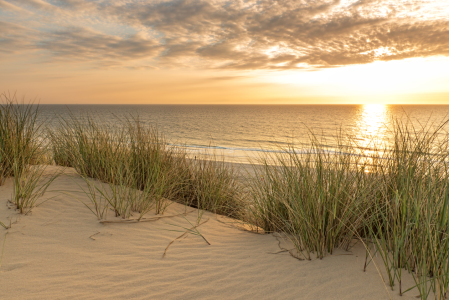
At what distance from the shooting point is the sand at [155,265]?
2.27 meters

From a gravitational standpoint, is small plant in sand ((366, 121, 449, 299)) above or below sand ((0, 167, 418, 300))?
above

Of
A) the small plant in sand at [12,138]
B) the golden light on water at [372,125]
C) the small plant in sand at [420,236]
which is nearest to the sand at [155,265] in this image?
the small plant in sand at [420,236]

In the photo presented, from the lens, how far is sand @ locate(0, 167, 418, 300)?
2.27 m

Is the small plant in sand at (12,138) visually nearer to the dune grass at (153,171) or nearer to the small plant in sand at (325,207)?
the dune grass at (153,171)

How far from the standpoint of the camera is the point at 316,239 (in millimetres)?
2707

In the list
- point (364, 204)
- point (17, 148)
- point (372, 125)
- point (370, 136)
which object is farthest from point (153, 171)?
point (372, 125)

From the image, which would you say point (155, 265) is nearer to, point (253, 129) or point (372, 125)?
point (253, 129)

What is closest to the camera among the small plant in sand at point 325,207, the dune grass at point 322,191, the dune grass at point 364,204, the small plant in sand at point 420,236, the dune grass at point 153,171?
the small plant in sand at point 420,236

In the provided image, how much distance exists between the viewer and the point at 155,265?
270 cm

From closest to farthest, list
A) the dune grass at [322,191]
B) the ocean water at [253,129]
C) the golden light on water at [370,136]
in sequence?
the dune grass at [322,191] → the golden light on water at [370,136] → the ocean water at [253,129]

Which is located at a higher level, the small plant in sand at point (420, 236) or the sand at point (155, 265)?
the small plant in sand at point (420, 236)

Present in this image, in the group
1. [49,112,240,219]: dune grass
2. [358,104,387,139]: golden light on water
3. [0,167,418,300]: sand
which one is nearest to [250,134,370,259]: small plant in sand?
[0,167,418,300]: sand

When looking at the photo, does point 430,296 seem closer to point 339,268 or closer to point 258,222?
point 339,268

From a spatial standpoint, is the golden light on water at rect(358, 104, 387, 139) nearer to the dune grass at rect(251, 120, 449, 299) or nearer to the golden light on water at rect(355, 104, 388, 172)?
the golden light on water at rect(355, 104, 388, 172)
